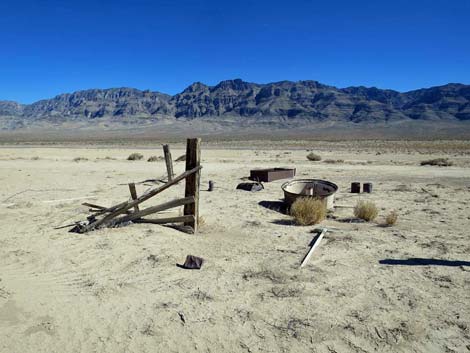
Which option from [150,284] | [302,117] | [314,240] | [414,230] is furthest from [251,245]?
[302,117]

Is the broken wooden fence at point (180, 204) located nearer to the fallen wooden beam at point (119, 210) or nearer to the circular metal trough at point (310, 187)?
the fallen wooden beam at point (119, 210)

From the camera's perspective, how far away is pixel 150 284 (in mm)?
5027

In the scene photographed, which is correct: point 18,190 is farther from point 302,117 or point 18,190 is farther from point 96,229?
point 302,117

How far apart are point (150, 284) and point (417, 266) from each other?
146 inches

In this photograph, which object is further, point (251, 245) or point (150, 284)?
point (251, 245)

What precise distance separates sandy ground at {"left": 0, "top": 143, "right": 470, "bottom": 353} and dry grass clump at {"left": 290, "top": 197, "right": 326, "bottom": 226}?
0.67 feet

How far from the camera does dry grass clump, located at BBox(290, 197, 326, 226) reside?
25.7ft

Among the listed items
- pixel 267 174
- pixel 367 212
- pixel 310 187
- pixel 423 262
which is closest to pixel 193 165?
pixel 367 212

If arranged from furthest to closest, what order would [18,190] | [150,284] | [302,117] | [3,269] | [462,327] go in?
1. [302,117]
2. [18,190]
3. [3,269]
4. [150,284]
5. [462,327]

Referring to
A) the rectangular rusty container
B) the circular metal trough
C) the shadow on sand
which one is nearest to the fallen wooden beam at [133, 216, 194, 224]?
the shadow on sand

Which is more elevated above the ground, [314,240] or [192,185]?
[192,185]

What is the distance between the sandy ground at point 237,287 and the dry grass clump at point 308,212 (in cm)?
21

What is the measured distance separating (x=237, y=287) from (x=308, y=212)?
335cm

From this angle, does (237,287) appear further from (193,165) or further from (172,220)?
(193,165)
